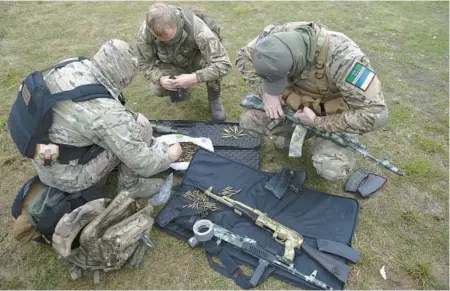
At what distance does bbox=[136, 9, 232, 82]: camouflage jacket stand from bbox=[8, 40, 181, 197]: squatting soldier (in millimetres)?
1571

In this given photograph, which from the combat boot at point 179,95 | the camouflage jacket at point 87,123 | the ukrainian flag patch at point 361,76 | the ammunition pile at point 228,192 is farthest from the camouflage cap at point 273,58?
the combat boot at point 179,95

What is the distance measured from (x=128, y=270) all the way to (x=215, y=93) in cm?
281

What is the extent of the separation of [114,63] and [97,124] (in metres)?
0.58

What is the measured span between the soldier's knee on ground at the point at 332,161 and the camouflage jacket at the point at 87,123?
1930mm

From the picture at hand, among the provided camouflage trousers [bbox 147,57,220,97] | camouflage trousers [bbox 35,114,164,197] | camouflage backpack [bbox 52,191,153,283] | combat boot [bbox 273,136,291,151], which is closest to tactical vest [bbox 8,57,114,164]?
camouflage trousers [bbox 35,114,164,197]

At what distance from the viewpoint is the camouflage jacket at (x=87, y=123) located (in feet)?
10.5

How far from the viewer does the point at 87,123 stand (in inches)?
127

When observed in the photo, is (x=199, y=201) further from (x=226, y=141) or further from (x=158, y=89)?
(x=158, y=89)

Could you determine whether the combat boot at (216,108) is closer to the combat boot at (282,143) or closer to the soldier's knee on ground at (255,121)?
the soldier's knee on ground at (255,121)

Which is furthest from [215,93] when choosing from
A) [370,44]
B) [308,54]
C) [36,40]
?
[36,40]

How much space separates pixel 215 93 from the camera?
5.51 m

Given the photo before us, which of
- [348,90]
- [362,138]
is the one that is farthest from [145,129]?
[362,138]

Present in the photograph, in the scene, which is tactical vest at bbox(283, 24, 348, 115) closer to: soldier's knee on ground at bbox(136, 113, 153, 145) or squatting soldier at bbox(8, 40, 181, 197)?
soldier's knee on ground at bbox(136, 113, 153, 145)

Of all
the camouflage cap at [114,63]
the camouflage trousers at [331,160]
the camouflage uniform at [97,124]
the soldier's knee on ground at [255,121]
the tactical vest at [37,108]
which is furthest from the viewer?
the soldier's knee on ground at [255,121]
